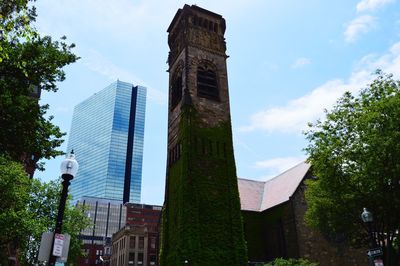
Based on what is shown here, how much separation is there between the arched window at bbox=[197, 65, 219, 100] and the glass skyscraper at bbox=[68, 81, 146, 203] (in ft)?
470

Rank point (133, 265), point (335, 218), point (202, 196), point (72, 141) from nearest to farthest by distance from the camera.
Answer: point (335, 218) < point (202, 196) < point (133, 265) < point (72, 141)

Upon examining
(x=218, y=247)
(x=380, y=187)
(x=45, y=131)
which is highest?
(x=45, y=131)

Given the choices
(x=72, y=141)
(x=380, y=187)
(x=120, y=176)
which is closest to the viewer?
(x=380, y=187)

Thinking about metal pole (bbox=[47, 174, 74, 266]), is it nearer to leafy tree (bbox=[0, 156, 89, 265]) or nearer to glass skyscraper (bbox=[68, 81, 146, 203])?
leafy tree (bbox=[0, 156, 89, 265])

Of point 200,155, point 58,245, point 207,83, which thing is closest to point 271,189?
point 200,155

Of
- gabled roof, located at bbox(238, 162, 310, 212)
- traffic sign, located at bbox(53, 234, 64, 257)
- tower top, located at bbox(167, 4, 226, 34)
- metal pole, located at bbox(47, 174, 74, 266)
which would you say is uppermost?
tower top, located at bbox(167, 4, 226, 34)

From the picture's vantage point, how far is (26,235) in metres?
26.9

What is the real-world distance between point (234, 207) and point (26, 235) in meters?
17.0

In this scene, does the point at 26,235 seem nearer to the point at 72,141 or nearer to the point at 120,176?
the point at 120,176

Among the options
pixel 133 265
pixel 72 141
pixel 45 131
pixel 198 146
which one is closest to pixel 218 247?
pixel 198 146

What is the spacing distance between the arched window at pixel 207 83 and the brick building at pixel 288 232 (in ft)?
45.7

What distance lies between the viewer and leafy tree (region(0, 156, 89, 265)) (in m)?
25.6

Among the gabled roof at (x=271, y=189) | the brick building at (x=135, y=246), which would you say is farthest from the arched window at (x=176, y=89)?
the brick building at (x=135, y=246)

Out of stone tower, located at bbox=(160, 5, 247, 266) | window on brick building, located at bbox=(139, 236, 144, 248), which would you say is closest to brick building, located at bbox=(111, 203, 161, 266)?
window on brick building, located at bbox=(139, 236, 144, 248)
